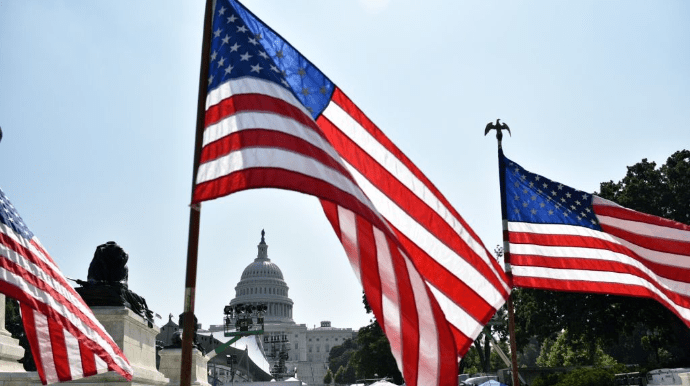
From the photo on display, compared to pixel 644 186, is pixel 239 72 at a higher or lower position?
lower

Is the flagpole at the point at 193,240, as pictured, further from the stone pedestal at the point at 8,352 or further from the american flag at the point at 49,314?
the stone pedestal at the point at 8,352

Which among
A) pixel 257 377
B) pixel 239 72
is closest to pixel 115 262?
pixel 239 72

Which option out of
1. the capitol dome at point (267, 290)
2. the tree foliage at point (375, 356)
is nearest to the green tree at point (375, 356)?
the tree foliage at point (375, 356)

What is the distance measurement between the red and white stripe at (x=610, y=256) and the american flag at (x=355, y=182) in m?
1.62

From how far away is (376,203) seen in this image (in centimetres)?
895

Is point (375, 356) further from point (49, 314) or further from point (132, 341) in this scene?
point (49, 314)

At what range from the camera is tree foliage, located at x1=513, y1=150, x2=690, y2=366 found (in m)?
43.3

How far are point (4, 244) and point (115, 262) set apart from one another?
228 inches

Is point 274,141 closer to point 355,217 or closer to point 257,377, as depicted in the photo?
point 355,217

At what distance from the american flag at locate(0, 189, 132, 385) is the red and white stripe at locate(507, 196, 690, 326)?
247 inches

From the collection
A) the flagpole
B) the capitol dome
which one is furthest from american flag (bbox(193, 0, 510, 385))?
the capitol dome

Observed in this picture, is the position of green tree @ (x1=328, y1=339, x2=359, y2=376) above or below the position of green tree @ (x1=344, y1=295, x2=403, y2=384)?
above

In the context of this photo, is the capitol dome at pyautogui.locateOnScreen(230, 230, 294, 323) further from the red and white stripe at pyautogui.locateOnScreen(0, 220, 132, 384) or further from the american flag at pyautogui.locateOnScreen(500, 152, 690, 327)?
the red and white stripe at pyautogui.locateOnScreen(0, 220, 132, 384)

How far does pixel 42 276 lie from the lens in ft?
30.6
